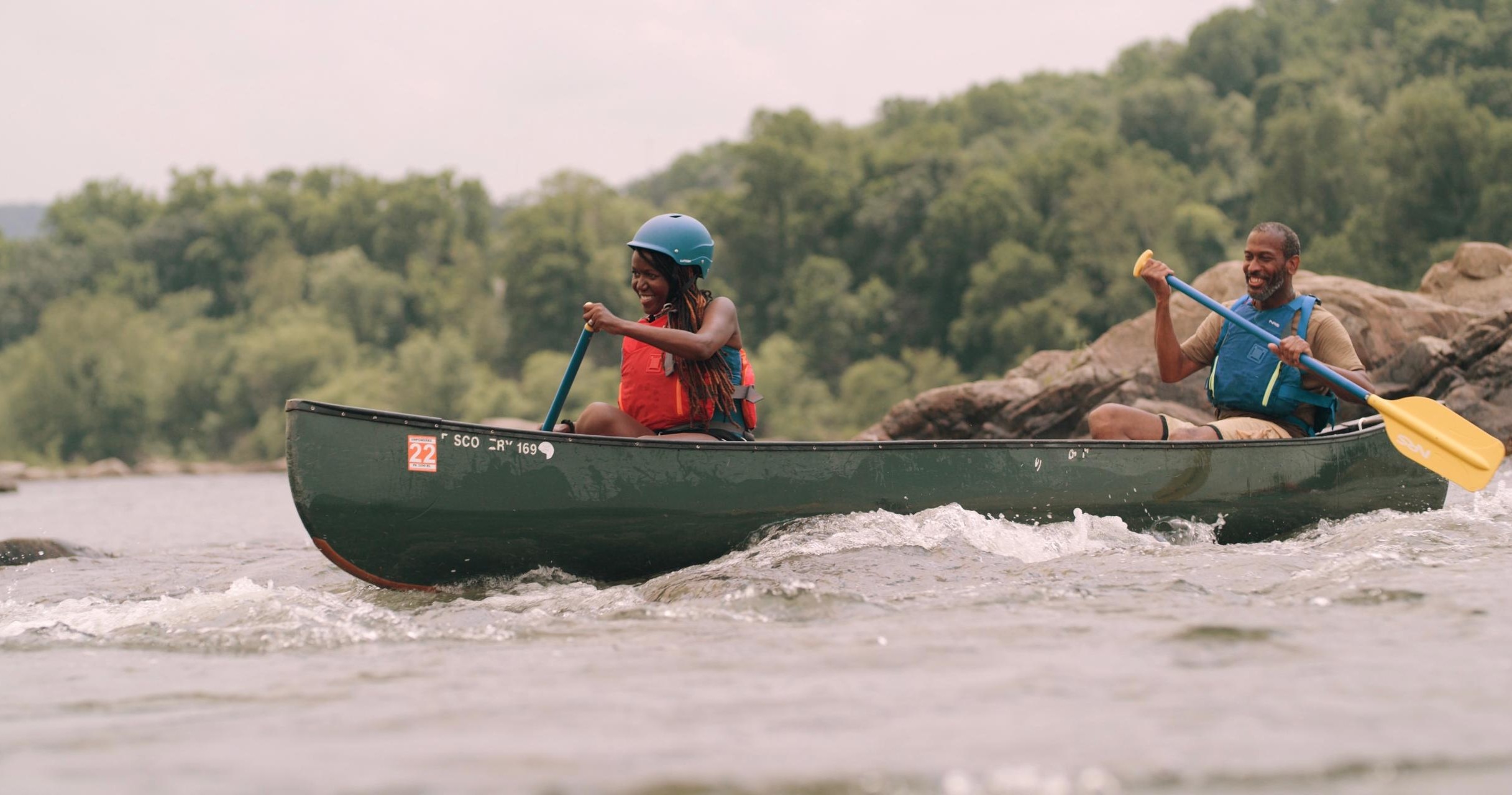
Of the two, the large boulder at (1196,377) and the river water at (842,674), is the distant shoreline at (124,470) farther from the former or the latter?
the river water at (842,674)

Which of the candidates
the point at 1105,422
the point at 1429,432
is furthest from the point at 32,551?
the point at 1429,432

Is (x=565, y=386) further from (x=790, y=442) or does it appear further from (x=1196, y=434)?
(x=1196, y=434)

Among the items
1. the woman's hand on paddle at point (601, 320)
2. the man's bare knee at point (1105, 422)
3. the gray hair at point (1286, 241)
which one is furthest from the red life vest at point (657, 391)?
the gray hair at point (1286, 241)

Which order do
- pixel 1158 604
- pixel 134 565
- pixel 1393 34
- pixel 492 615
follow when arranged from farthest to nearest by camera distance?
pixel 1393 34 → pixel 134 565 → pixel 492 615 → pixel 1158 604

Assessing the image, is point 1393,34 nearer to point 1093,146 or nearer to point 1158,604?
point 1093,146

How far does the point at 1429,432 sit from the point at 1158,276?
143 cm

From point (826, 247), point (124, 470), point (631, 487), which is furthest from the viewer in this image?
point (826, 247)

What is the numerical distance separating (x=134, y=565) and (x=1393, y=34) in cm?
7668

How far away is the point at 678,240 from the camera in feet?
18.7

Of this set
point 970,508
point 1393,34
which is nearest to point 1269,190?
point 1393,34

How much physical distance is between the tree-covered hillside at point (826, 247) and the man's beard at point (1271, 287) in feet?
113

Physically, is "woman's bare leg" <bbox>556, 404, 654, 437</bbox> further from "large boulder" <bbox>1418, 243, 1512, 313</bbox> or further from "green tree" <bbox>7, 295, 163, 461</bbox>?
"green tree" <bbox>7, 295, 163, 461</bbox>

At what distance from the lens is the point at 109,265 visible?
74.8 meters

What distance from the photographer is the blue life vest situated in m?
6.56
